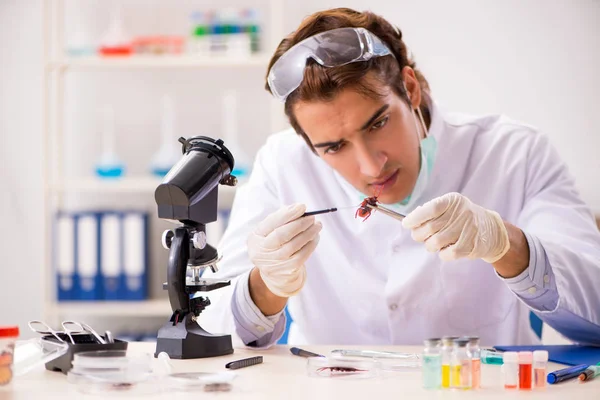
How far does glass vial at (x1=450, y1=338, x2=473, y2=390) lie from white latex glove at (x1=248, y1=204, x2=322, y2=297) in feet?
1.49

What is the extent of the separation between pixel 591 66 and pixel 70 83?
2417mm

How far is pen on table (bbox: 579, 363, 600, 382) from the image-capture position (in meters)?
1.17

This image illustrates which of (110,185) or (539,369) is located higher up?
(110,185)

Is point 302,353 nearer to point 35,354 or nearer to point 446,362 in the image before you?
point 446,362

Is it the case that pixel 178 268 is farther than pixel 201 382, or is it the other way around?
pixel 178 268

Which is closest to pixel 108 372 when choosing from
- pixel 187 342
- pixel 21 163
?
pixel 187 342

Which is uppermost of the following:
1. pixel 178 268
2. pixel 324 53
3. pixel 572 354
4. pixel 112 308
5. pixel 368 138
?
pixel 324 53

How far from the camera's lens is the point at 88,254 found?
3203 millimetres

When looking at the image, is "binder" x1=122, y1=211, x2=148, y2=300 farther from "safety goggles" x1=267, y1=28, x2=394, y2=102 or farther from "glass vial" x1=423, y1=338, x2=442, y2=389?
"glass vial" x1=423, y1=338, x2=442, y2=389

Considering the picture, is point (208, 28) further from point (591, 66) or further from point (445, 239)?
point (445, 239)

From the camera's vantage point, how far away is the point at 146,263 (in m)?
3.25

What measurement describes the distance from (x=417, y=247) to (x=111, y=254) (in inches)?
68.6

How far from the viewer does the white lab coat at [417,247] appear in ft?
6.04

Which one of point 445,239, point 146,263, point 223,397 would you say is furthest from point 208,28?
point 223,397
